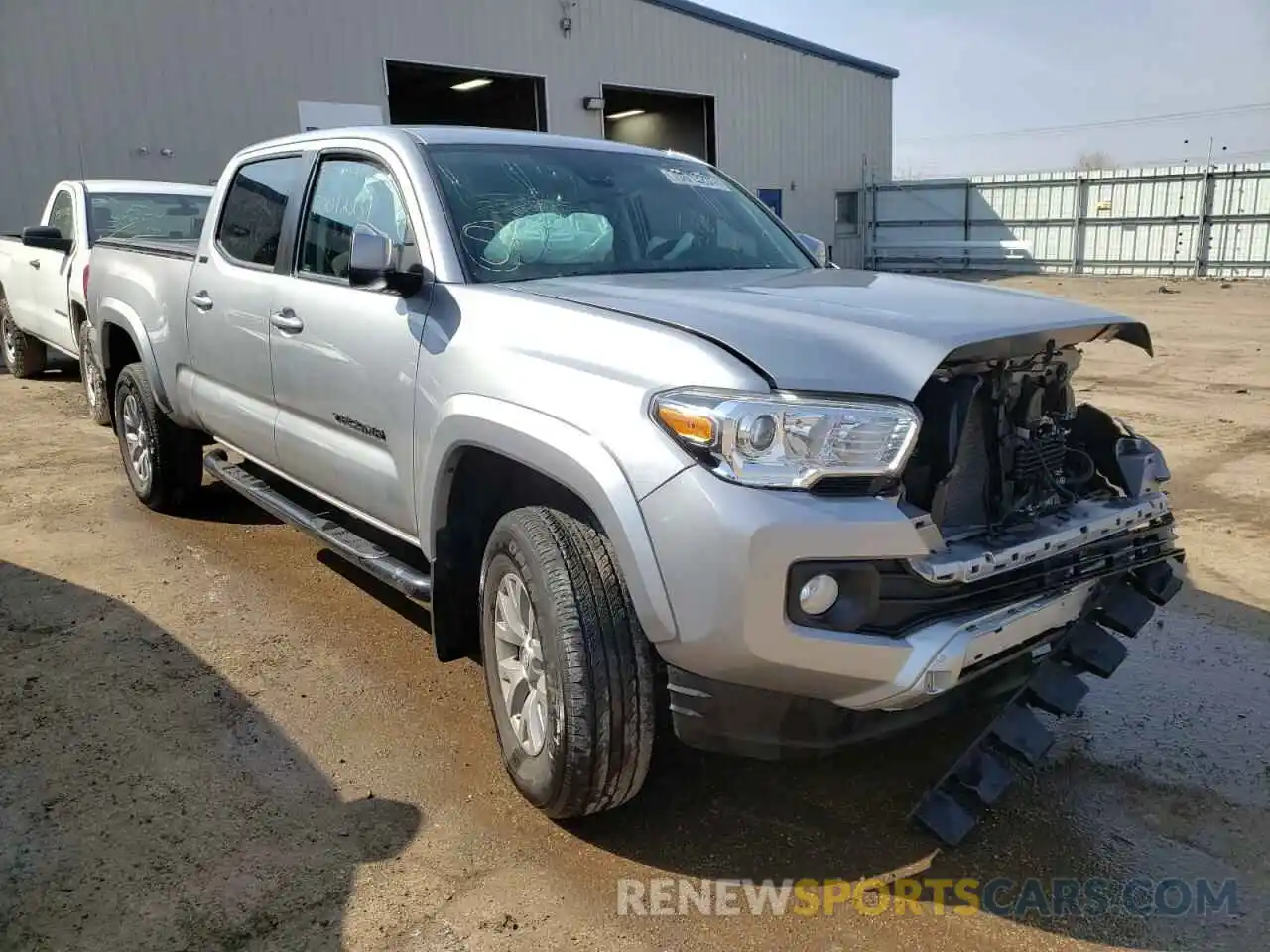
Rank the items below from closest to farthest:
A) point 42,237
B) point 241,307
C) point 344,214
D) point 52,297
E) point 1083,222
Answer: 1. point 344,214
2. point 241,307
3. point 42,237
4. point 52,297
5. point 1083,222

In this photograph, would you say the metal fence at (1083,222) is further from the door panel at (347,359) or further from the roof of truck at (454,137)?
the door panel at (347,359)

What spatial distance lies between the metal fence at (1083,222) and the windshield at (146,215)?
21516mm

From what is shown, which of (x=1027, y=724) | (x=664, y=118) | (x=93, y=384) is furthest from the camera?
(x=664, y=118)

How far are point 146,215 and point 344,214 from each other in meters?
6.10

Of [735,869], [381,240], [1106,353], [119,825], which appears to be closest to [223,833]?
[119,825]

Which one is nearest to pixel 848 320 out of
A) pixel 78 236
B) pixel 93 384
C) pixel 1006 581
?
pixel 1006 581

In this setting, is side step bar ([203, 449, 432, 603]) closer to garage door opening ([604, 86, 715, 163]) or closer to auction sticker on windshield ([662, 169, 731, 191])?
auction sticker on windshield ([662, 169, 731, 191])

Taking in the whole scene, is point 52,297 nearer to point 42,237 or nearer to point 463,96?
point 42,237

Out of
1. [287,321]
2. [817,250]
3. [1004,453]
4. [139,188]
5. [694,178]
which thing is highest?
[139,188]

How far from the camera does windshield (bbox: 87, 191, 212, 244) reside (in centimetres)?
867

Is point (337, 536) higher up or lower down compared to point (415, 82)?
lower down

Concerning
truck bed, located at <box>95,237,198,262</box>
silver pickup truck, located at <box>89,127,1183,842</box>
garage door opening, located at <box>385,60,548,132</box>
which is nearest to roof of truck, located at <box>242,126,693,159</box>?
silver pickup truck, located at <box>89,127,1183,842</box>

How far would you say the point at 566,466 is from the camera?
2527 mm

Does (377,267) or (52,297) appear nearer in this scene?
(377,267)
